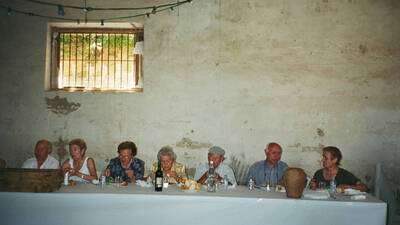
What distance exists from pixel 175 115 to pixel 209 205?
2.59 m

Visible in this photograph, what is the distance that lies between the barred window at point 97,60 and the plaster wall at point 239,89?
0.89 feet

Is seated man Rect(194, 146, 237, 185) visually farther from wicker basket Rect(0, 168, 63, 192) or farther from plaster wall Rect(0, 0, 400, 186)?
wicker basket Rect(0, 168, 63, 192)

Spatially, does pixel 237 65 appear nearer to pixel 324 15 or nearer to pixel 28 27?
pixel 324 15

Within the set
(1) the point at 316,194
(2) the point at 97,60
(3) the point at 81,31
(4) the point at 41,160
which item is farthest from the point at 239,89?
(4) the point at 41,160

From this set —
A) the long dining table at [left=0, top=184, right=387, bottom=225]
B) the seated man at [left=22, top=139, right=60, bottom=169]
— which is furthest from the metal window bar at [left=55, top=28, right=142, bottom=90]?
the long dining table at [left=0, top=184, right=387, bottom=225]

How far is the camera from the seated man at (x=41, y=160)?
565 centimetres

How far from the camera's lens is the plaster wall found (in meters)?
6.28

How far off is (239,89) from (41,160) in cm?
314

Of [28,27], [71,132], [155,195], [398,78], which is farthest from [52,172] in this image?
[398,78]

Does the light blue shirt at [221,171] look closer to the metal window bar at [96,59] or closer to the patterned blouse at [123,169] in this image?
the patterned blouse at [123,169]

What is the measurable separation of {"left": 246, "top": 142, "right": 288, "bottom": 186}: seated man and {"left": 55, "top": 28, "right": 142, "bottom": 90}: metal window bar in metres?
2.50

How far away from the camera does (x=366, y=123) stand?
629cm

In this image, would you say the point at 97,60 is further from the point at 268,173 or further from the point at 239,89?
the point at 268,173

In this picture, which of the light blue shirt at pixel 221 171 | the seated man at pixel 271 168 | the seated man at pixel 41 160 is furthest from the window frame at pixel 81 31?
the seated man at pixel 271 168
